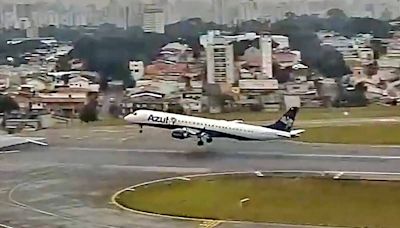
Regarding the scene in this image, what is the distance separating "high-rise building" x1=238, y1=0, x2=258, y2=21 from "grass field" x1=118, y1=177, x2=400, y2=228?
40.9m

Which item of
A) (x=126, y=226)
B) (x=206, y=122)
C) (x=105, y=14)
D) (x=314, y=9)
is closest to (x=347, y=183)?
(x=126, y=226)

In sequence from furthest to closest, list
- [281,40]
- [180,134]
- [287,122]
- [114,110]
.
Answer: [281,40]
[114,110]
[180,134]
[287,122]

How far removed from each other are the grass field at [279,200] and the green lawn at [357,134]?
9885mm

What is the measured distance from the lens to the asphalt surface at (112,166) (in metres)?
19.5

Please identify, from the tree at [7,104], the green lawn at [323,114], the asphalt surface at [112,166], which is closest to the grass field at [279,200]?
the asphalt surface at [112,166]

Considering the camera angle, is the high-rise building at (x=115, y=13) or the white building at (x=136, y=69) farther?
the high-rise building at (x=115, y=13)

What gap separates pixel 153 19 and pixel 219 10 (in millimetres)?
6778

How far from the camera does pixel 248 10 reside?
65.5 metres

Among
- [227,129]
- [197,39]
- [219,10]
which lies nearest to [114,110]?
[227,129]

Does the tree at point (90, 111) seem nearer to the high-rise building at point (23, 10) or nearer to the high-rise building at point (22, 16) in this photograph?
the high-rise building at point (22, 16)

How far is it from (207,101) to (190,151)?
52.7 ft

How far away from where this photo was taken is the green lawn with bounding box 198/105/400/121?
1666 inches

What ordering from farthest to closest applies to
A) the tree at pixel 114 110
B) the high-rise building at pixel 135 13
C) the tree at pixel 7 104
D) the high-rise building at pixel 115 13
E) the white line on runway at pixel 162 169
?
the high-rise building at pixel 135 13, the high-rise building at pixel 115 13, the tree at pixel 114 110, the tree at pixel 7 104, the white line on runway at pixel 162 169

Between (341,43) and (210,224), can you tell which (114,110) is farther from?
(210,224)
